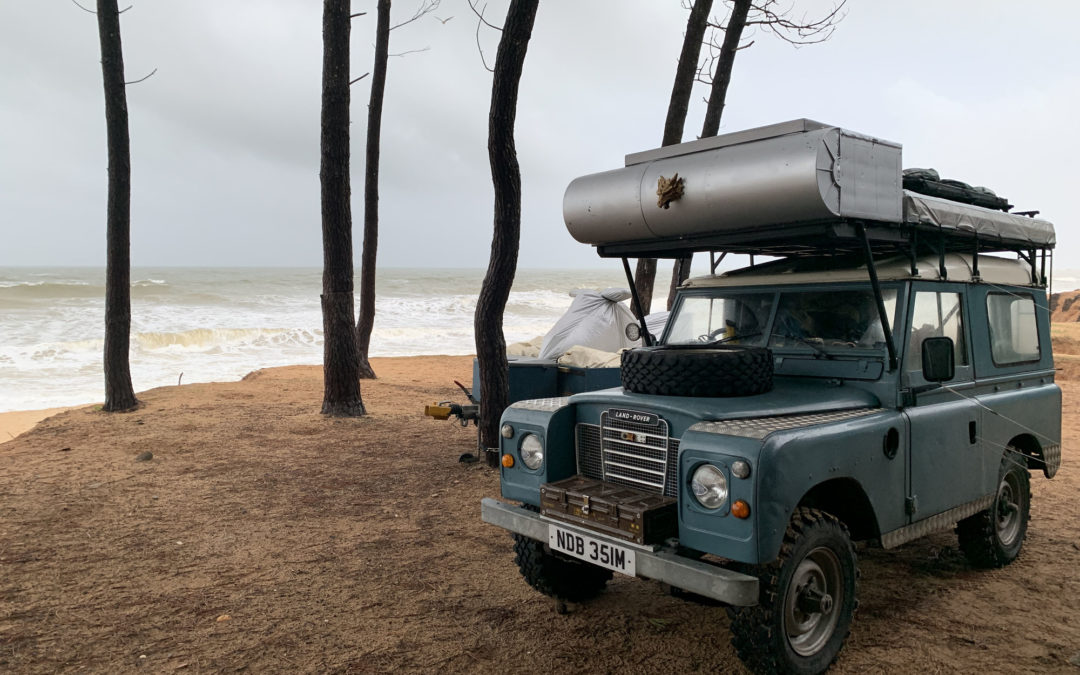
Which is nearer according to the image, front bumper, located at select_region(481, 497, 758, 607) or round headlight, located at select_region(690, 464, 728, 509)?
front bumper, located at select_region(481, 497, 758, 607)

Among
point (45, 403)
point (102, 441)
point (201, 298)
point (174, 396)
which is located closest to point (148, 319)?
point (201, 298)

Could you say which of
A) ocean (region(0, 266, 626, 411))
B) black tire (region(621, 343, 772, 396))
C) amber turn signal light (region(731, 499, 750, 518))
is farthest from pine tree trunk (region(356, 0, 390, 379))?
amber turn signal light (region(731, 499, 750, 518))

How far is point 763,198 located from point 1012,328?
2747 millimetres

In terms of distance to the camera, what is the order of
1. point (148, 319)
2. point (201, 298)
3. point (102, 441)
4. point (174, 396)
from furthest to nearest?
point (201, 298) < point (148, 319) < point (174, 396) < point (102, 441)

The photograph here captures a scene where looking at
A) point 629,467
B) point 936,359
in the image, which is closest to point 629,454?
point 629,467

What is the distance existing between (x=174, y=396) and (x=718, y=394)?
1109cm

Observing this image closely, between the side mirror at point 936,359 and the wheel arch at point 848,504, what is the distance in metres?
0.76

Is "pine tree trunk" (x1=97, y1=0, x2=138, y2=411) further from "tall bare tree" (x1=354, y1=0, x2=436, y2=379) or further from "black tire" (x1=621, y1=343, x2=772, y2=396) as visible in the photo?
"black tire" (x1=621, y1=343, x2=772, y2=396)

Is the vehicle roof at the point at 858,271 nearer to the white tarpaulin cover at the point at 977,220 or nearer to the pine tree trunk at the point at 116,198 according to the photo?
the white tarpaulin cover at the point at 977,220

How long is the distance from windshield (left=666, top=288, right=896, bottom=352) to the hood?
0.29 m

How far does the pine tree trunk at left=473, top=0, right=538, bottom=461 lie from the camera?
24.9 feet

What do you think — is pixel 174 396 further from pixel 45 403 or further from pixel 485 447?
pixel 485 447

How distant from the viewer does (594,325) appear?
410 inches

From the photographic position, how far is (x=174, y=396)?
12531 millimetres
